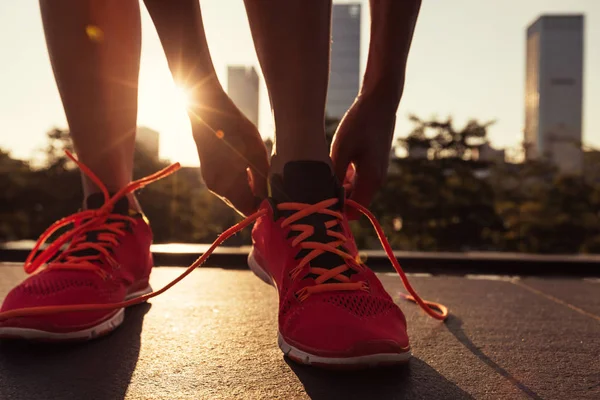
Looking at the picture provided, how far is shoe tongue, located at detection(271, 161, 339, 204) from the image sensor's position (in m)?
0.94

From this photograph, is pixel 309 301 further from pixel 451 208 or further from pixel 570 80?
pixel 570 80

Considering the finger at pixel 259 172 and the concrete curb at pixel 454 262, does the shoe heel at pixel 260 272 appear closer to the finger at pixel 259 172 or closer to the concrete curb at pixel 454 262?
the finger at pixel 259 172

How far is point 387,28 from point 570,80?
3869 inches

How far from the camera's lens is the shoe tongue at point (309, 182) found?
943 millimetres

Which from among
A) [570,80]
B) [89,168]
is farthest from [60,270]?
[570,80]

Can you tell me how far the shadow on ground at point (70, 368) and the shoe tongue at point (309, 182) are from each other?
1.32 ft

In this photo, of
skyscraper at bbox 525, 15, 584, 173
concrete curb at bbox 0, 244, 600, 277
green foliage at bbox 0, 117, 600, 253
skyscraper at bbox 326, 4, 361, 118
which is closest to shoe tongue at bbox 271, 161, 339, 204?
concrete curb at bbox 0, 244, 600, 277

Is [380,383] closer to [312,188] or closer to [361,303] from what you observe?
[361,303]

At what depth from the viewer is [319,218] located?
36.6 inches

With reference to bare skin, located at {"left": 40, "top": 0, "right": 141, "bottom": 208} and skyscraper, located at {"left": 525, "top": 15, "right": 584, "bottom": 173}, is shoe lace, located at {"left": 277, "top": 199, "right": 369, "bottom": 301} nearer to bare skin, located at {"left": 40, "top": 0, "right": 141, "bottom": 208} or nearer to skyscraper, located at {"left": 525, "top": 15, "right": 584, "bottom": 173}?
bare skin, located at {"left": 40, "top": 0, "right": 141, "bottom": 208}

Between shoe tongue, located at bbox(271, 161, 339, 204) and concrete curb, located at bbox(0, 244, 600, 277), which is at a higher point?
shoe tongue, located at bbox(271, 161, 339, 204)

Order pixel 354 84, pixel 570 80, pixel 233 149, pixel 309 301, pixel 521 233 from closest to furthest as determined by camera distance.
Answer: pixel 309 301 → pixel 233 149 → pixel 521 233 → pixel 354 84 → pixel 570 80

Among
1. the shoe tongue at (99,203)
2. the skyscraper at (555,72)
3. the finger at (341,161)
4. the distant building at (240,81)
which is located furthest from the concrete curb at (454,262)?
the skyscraper at (555,72)

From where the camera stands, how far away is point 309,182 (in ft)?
3.09
